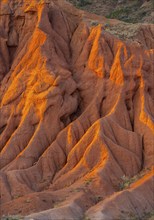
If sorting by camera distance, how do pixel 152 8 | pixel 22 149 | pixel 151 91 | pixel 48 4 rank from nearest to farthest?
pixel 22 149
pixel 151 91
pixel 48 4
pixel 152 8

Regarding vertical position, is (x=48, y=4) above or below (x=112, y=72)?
above

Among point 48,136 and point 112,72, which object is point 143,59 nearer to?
point 112,72

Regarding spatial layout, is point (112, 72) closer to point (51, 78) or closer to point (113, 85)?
point (113, 85)

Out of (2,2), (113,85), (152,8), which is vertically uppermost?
(2,2)

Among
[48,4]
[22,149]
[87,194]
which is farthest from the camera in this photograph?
[48,4]

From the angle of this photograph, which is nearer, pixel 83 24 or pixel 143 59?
pixel 143 59

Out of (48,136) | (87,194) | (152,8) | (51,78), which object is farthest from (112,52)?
(152,8)
